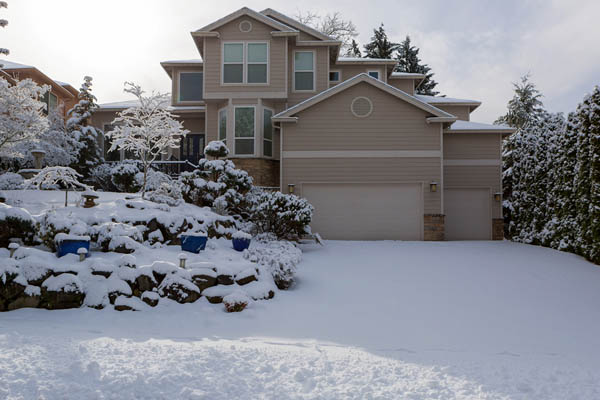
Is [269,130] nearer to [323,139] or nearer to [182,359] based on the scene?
[323,139]

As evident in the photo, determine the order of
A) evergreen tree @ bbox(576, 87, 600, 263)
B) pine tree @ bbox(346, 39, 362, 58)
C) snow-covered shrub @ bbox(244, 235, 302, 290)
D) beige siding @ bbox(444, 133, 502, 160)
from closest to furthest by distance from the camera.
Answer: snow-covered shrub @ bbox(244, 235, 302, 290) < evergreen tree @ bbox(576, 87, 600, 263) < beige siding @ bbox(444, 133, 502, 160) < pine tree @ bbox(346, 39, 362, 58)

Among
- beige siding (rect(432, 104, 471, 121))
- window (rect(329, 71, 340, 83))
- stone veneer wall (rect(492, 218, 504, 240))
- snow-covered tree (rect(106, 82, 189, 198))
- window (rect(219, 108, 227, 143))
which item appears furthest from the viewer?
beige siding (rect(432, 104, 471, 121))

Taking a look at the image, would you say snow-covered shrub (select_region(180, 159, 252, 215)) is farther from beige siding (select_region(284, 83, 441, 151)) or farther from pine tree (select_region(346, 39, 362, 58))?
pine tree (select_region(346, 39, 362, 58))

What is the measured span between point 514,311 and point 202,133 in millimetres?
14357

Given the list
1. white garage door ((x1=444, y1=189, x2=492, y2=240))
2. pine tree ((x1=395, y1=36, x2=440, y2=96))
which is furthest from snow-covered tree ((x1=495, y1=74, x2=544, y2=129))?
white garage door ((x1=444, y1=189, x2=492, y2=240))

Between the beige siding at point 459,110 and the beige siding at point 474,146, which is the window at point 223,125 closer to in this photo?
the beige siding at point 474,146

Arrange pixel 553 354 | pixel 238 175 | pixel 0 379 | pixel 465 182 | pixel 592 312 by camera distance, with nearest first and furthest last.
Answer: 1. pixel 0 379
2. pixel 553 354
3. pixel 592 312
4. pixel 238 175
5. pixel 465 182

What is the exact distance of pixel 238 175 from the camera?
12062mm

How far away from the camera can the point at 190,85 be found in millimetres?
17672

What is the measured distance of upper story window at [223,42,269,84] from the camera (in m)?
15.4

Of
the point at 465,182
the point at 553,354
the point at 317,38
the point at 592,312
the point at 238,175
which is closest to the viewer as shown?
the point at 553,354

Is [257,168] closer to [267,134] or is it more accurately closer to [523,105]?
[267,134]

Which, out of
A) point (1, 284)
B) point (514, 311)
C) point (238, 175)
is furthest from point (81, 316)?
point (238, 175)

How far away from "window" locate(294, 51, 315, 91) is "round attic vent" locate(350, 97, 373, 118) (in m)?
3.20
